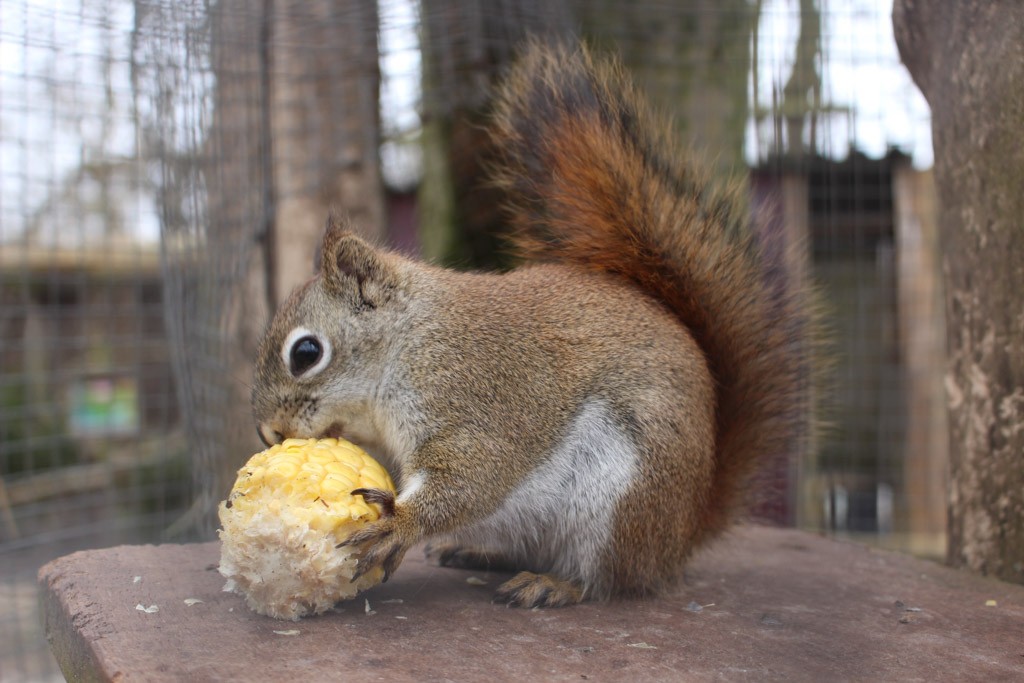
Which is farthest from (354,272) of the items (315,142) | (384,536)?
(315,142)

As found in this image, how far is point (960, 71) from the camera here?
179cm

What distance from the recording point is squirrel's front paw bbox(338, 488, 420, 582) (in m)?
1.36

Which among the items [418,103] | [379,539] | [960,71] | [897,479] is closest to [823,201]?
[897,479]

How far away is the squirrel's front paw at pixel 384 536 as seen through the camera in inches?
53.4

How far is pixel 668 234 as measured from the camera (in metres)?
1.70

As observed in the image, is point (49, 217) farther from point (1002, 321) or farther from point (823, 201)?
point (1002, 321)

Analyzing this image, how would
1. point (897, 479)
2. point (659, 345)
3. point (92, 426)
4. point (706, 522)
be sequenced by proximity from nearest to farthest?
point (659, 345) < point (706, 522) < point (897, 479) < point (92, 426)

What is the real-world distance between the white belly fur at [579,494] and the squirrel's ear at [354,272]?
1.36 feet

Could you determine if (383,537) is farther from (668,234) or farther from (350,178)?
(350,178)

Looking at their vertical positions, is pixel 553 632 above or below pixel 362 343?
below

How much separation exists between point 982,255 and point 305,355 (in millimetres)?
1249

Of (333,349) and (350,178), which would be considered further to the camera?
(350,178)

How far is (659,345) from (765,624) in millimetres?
475

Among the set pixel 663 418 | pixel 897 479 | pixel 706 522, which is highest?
pixel 663 418
